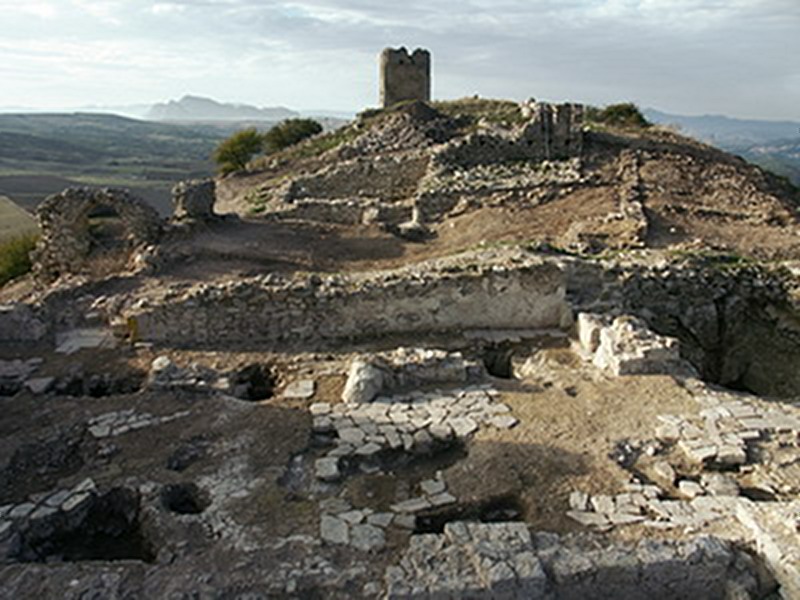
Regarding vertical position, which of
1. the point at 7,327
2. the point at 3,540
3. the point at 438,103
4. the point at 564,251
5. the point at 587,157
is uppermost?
the point at 438,103

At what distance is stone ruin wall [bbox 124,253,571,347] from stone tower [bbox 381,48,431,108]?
85.5ft

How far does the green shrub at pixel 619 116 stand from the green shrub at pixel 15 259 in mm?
23155

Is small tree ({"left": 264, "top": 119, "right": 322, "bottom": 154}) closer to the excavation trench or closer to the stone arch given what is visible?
the stone arch

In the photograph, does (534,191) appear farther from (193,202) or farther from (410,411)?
(410,411)

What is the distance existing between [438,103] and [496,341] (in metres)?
24.8

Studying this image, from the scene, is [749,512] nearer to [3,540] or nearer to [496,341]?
[496,341]

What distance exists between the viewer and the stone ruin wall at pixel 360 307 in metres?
10.1

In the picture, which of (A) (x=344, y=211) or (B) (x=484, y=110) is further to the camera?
(B) (x=484, y=110)

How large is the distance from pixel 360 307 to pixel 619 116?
1013 inches

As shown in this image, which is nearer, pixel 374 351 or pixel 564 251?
pixel 374 351

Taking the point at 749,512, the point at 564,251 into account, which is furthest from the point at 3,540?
the point at 564,251

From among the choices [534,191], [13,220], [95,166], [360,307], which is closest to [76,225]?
[360,307]

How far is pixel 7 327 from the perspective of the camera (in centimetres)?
1005

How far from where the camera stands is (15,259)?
23.1 m
